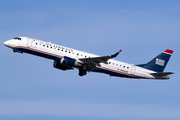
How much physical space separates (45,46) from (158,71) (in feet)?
74.0

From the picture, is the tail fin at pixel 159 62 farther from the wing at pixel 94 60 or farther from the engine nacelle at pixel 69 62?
the engine nacelle at pixel 69 62

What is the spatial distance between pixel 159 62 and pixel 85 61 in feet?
52.0

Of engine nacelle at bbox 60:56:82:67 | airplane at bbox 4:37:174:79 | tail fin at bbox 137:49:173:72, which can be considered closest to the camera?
engine nacelle at bbox 60:56:82:67

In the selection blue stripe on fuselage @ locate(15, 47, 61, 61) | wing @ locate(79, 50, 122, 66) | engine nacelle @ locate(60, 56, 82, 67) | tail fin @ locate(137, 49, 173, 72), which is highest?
tail fin @ locate(137, 49, 173, 72)

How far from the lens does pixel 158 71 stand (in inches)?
2466

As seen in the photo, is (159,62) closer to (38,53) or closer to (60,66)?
(60,66)

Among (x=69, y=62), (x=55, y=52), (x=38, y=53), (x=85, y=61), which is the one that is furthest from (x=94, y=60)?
(x=38, y=53)

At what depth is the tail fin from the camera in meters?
62.8

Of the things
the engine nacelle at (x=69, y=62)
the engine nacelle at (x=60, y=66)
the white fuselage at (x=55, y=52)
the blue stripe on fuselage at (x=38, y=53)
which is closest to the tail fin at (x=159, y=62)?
the white fuselage at (x=55, y=52)

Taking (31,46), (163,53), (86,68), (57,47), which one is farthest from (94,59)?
(163,53)

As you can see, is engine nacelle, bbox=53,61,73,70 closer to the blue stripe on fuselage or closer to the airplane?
the airplane

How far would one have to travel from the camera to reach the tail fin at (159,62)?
2472 inches

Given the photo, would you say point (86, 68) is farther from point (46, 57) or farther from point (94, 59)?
point (46, 57)

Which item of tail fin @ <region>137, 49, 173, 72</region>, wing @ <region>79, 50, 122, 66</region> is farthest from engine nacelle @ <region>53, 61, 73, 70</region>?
tail fin @ <region>137, 49, 173, 72</region>
